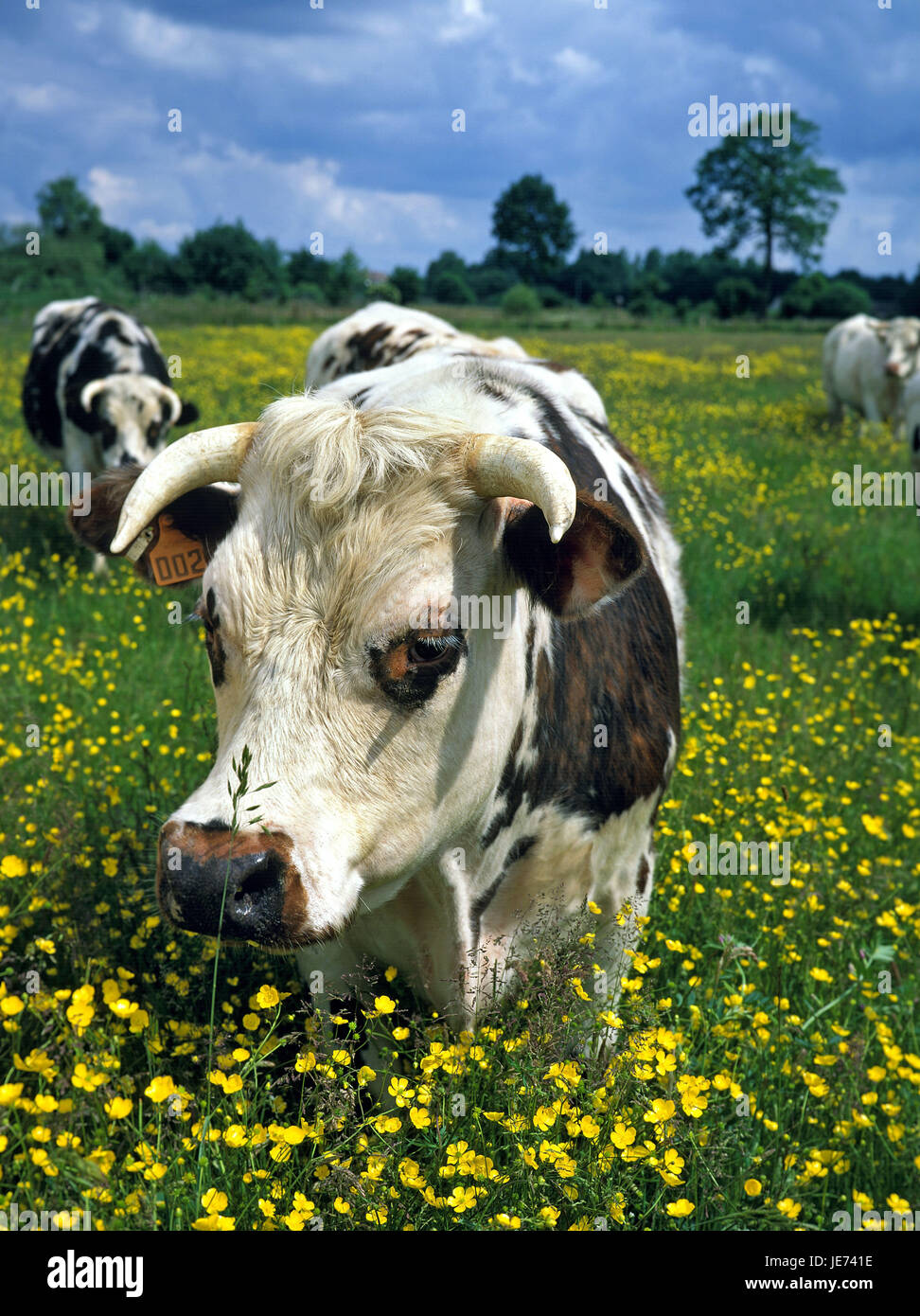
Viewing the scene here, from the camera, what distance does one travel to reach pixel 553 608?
2492 millimetres

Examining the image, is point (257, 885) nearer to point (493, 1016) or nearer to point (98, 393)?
point (493, 1016)

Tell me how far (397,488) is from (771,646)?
4.96 m

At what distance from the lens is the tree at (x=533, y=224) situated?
53844 mm

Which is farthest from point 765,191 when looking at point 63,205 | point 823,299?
point 63,205

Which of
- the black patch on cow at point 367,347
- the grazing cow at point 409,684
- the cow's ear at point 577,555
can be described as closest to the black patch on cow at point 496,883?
the grazing cow at point 409,684

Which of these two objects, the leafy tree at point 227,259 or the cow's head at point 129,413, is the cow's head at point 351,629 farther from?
the leafy tree at point 227,259

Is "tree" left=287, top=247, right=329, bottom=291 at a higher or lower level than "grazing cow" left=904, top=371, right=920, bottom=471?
higher

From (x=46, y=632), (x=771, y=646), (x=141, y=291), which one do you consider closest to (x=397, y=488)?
(x=46, y=632)

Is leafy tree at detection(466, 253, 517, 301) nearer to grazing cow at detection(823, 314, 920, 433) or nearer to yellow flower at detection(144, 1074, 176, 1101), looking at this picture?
grazing cow at detection(823, 314, 920, 433)

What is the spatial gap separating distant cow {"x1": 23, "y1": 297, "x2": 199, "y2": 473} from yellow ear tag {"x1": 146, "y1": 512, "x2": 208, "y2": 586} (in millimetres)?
5943

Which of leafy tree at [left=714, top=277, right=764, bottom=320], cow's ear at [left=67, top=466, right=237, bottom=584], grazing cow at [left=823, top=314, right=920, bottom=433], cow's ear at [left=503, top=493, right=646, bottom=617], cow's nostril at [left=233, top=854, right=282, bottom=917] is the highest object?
leafy tree at [left=714, top=277, right=764, bottom=320]

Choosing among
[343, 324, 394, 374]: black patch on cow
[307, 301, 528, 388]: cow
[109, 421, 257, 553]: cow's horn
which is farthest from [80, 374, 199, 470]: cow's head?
[109, 421, 257, 553]: cow's horn

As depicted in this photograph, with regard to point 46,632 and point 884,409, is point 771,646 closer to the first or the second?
point 46,632

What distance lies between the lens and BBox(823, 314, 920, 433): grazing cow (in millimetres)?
15586
